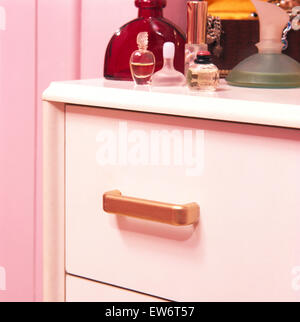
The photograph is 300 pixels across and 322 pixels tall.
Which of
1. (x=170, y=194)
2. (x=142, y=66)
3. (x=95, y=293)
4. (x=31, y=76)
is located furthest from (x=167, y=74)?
(x=31, y=76)

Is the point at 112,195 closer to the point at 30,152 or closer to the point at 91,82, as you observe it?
the point at 91,82

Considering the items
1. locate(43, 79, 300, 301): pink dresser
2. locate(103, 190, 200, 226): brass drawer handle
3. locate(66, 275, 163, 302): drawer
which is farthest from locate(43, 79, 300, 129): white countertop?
locate(66, 275, 163, 302): drawer

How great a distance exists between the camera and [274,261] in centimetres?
62

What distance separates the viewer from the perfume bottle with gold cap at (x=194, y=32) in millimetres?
821

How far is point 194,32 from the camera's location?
83 centimetres

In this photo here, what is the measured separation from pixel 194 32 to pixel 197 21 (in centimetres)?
2

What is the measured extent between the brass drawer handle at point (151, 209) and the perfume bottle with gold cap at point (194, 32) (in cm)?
24

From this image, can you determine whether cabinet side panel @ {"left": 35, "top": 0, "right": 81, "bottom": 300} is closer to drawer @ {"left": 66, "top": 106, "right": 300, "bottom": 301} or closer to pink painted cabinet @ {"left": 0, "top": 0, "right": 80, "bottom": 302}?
pink painted cabinet @ {"left": 0, "top": 0, "right": 80, "bottom": 302}

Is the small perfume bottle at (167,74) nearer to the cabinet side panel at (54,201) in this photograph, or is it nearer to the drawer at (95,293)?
the cabinet side panel at (54,201)

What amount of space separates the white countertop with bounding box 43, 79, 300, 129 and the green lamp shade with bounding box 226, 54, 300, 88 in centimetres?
2

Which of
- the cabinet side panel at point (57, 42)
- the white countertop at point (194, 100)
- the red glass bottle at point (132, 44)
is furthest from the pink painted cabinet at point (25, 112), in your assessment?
the white countertop at point (194, 100)

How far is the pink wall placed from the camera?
1.06 metres

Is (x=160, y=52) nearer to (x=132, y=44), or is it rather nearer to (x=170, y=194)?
(x=132, y=44)

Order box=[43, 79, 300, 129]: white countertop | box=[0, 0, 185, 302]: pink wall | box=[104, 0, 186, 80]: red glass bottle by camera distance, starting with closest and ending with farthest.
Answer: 1. box=[43, 79, 300, 129]: white countertop
2. box=[104, 0, 186, 80]: red glass bottle
3. box=[0, 0, 185, 302]: pink wall
